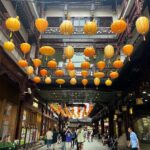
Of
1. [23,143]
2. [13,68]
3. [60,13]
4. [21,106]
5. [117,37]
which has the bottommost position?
[23,143]

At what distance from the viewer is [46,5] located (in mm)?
21797

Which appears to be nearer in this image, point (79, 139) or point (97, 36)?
point (79, 139)

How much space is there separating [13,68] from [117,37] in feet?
35.2

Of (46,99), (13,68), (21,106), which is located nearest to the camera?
(13,68)

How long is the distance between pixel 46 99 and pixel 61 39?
7038 millimetres

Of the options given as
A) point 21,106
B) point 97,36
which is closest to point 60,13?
point 97,36

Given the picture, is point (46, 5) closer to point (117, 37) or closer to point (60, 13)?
point (60, 13)

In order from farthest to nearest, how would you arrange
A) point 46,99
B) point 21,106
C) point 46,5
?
point 46,99, point 46,5, point 21,106

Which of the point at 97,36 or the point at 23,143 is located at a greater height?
the point at 97,36

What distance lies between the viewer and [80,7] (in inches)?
875

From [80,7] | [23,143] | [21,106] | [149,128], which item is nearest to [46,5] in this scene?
[80,7]

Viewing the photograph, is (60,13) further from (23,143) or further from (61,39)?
(23,143)

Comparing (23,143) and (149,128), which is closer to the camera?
(23,143)

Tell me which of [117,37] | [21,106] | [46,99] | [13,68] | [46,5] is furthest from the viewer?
Answer: [46,99]
